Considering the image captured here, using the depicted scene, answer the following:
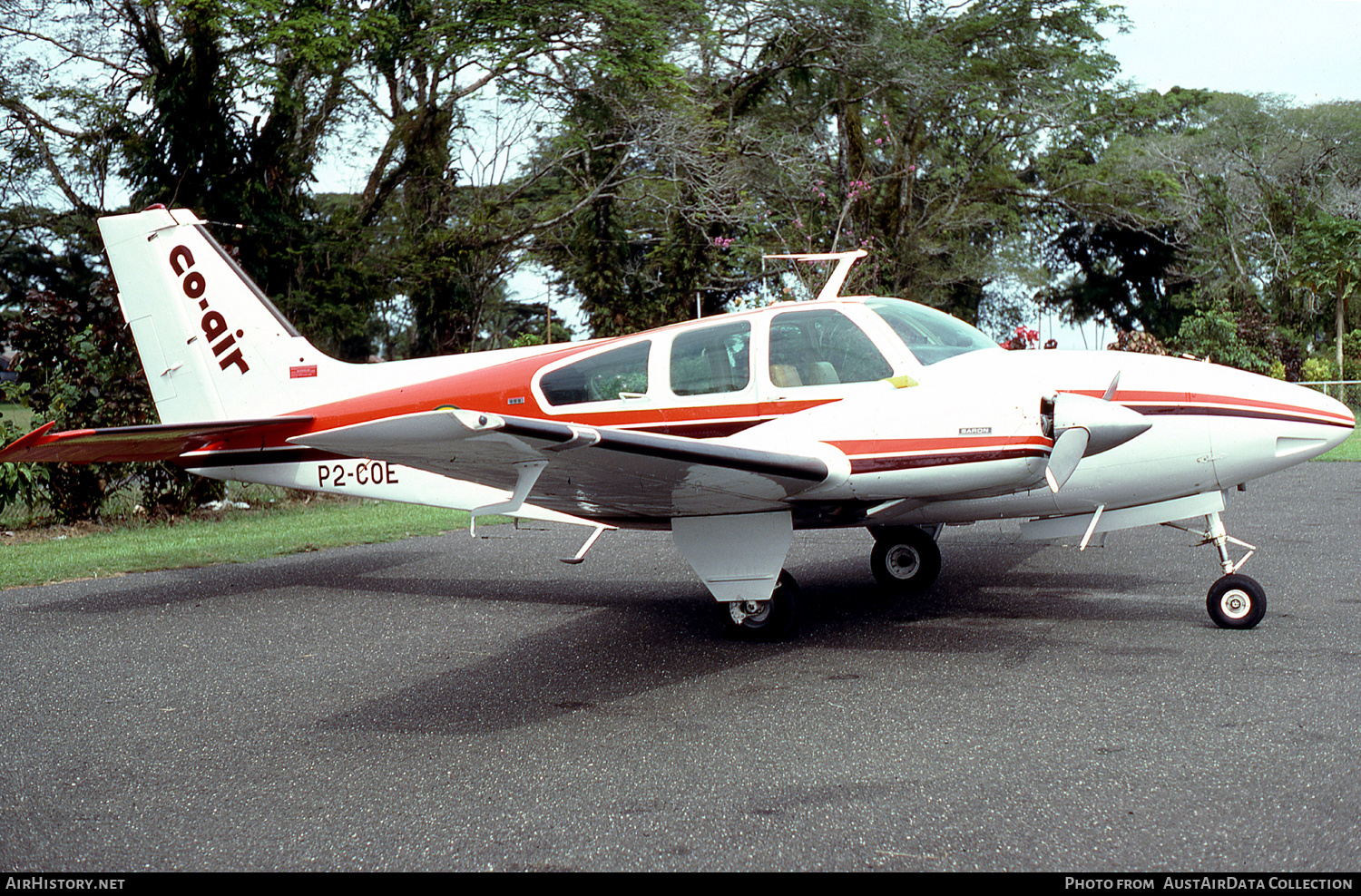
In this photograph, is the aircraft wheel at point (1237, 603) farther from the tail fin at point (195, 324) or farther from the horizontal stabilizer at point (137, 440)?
the tail fin at point (195, 324)

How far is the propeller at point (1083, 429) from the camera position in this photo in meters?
5.17

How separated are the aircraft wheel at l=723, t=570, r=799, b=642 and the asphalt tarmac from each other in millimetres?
146

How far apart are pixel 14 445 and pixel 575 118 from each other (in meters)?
16.3

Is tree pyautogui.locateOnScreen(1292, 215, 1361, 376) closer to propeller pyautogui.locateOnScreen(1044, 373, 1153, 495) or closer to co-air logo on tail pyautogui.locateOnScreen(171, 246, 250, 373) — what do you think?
propeller pyautogui.locateOnScreen(1044, 373, 1153, 495)

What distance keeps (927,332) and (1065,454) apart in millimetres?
1373

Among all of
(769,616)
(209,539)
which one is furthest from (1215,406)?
(209,539)

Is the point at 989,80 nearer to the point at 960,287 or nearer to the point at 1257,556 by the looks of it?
the point at 960,287

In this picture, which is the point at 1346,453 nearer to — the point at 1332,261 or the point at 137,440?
the point at 1332,261

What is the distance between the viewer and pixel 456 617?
714 centimetres

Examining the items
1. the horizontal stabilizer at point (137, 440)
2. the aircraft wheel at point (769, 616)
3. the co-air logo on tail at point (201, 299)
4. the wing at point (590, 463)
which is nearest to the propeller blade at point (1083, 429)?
the wing at point (590, 463)

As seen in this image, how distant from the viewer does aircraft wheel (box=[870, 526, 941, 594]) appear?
25.0 ft

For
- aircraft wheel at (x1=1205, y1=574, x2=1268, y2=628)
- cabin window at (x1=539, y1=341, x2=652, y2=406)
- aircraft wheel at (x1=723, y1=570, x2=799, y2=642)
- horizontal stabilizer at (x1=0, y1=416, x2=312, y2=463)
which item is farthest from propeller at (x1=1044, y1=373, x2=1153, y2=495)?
horizontal stabilizer at (x1=0, y1=416, x2=312, y2=463)

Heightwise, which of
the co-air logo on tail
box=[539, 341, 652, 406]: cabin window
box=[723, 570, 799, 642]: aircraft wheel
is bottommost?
box=[723, 570, 799, 642]: aircraft wheel

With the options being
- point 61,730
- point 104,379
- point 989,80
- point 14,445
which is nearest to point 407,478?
point 14,445
